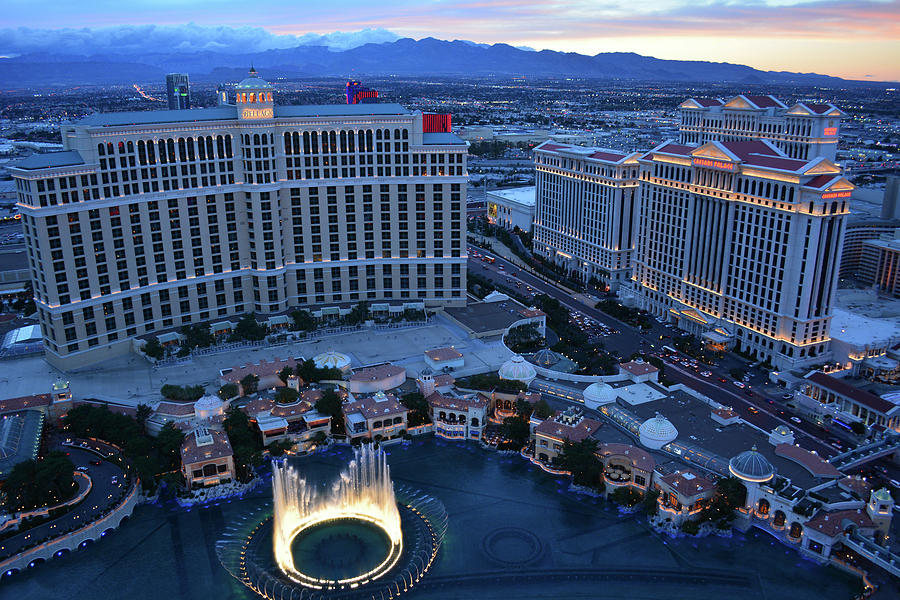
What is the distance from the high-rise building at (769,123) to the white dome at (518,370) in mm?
77779

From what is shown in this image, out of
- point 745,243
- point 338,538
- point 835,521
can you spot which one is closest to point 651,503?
point 835,521

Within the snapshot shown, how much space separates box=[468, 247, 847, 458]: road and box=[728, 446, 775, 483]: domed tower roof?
17818 mm

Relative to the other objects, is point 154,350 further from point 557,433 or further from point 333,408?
point 557,433

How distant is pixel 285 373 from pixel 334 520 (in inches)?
1076

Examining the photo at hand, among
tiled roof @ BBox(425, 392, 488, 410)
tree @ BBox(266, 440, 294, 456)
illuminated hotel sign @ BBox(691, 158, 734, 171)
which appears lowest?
tree @ BBox(266, 440, 294, 456)

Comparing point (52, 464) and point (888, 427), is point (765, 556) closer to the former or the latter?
point (888, 427)

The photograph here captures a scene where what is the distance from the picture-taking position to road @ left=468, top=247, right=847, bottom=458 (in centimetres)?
9644

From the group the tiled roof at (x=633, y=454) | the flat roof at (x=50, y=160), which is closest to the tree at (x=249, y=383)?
the flat roof at (x=50, y=160)

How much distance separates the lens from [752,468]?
77375 mm

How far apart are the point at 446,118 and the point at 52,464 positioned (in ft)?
277

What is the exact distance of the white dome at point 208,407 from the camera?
93.4m

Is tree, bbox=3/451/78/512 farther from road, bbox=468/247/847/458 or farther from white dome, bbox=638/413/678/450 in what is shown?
road, bbox=468/247/847/458

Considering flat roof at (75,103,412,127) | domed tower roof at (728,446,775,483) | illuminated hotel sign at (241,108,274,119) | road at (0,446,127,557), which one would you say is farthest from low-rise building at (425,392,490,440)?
illuminated hotel sign at (241,108,274,119)

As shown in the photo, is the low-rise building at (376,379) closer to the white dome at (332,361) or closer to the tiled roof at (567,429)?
the white dome at (332,361)
